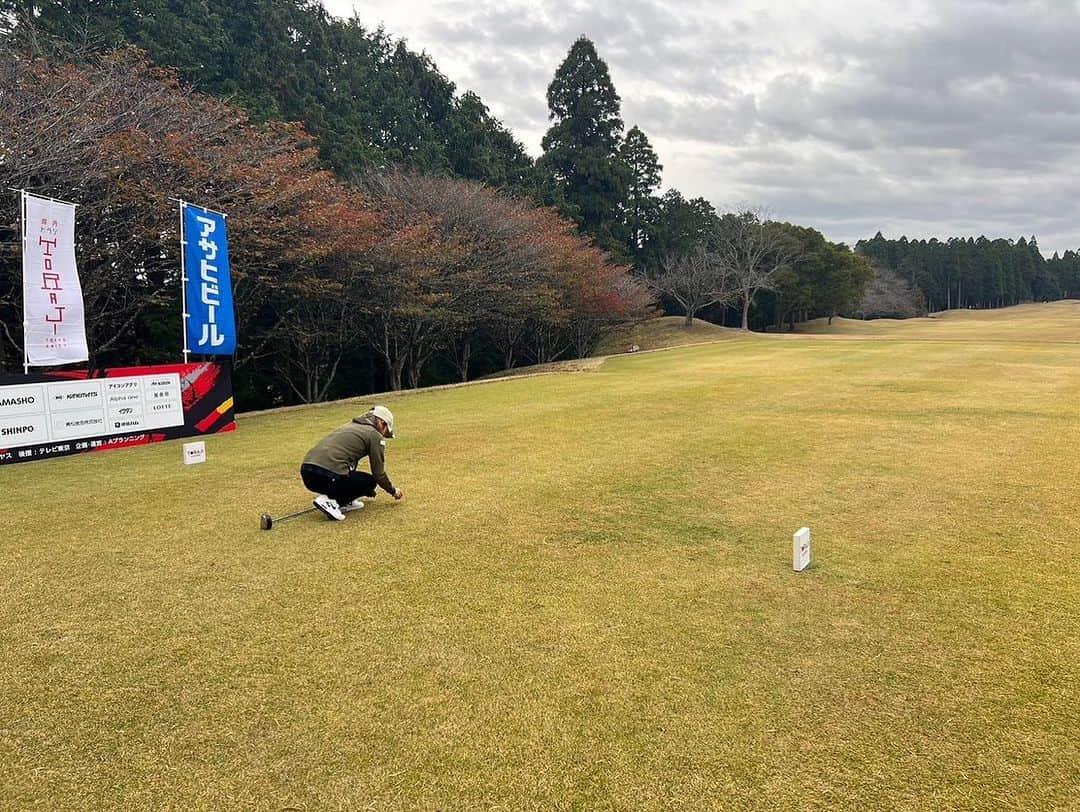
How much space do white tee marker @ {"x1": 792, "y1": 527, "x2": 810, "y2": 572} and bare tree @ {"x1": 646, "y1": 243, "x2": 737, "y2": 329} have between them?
4250cm

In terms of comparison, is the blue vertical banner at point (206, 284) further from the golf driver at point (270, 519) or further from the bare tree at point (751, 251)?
the bare tree at point (751, 251)

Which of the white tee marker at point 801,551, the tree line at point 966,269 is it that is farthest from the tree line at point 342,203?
the tree line at point 966,269

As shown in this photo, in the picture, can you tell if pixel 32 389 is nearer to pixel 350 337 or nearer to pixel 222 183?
pixel 222 183

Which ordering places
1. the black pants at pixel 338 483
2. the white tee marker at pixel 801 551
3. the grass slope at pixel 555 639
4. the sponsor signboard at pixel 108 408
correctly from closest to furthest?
the grass slope at pixel 555 639 → the white tee marker at pixel 801 551 → the black pants at pixel 338 483 → the sponsor signboard at pixel 108 408

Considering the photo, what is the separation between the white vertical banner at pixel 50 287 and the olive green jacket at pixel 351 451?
21.9 ft

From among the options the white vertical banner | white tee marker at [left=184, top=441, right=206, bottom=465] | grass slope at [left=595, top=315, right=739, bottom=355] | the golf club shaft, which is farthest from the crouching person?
grass slope at [left=595, top=315, right=739, bottom=355]

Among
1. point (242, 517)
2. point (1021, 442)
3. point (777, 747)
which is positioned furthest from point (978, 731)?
point (1021, 442)

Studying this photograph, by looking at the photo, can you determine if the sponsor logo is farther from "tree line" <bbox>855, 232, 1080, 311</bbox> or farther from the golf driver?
"tree line" <bbox>855, 232, 1080, 311</bbox>

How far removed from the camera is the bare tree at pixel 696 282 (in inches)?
1828

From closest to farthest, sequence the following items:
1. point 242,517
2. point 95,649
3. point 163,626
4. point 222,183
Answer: point 95,649 < point 163,626 < point 242,517 < point 222,183

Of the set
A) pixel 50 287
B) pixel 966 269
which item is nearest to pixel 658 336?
pixel 50 287

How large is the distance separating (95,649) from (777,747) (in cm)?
377

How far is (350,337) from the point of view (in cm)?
2258

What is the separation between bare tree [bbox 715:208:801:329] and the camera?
4725cm
